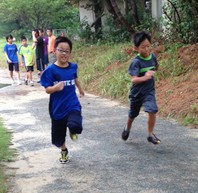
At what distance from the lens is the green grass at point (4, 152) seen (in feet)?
15.1

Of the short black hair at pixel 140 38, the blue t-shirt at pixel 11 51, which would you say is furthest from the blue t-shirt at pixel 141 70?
the blue t-shirt at pixel 11 51

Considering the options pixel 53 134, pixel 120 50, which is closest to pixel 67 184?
pixel 53 134

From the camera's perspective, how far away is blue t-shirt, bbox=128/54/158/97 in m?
5.60

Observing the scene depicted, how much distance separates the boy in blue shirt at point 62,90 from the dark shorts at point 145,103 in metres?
1.02

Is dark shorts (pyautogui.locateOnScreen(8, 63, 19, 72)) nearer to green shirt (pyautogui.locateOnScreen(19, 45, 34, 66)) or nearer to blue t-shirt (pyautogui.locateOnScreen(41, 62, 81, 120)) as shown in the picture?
green shirt (pyautogui.locateOnScreen(19, 45, 34, 66))

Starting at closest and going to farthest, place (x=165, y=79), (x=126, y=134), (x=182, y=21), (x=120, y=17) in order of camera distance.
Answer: (x=126, y=134) < (x=165, y=79) < (x=182, y=21) < (x=120, y=17)

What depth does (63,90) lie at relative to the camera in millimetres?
5180

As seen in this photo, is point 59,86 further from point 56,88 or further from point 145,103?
point 145,103

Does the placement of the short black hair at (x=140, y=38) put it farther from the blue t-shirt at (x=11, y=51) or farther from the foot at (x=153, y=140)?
the blue t-shirt at (x=11, y=51)

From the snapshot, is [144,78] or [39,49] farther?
[39,49]

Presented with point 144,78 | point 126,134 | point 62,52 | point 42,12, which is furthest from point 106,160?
point 42,12

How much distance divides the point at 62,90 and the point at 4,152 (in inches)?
58.7

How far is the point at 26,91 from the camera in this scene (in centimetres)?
1243

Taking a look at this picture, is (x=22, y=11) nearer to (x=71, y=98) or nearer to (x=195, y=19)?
(x=195, y=19)
